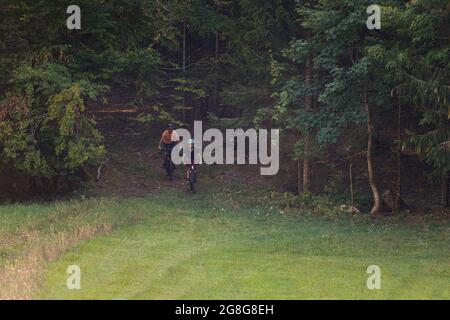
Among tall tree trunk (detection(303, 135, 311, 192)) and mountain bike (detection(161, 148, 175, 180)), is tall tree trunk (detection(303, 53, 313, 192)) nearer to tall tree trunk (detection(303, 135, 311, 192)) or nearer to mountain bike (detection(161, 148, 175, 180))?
tall tree trunk (detection(303, 135, 311, 192))

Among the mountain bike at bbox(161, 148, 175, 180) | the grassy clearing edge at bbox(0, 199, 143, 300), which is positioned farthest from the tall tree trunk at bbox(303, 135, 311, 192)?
the grassy clearing edge at bbox(0, 199, 143, 300)

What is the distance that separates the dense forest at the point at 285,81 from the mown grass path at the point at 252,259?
312 cm

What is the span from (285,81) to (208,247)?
9.50 metres

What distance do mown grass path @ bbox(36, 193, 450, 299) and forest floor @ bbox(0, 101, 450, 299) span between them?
0.03m

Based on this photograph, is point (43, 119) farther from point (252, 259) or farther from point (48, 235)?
point (252, 259)

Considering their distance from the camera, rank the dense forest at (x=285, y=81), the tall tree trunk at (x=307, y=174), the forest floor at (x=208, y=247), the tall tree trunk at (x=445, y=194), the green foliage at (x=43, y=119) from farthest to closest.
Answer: the tall tree trunk at (x=307, y=174)
the tall tree trunk at (x=445, y=194)
the green foliage at (x=43, y=119)
the dense forest at (x=285, y=81)
the forest floor at (x=208, y=247)

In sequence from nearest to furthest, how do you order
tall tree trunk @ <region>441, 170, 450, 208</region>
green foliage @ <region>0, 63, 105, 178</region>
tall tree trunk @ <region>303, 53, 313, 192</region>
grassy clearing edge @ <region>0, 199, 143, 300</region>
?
1. grassy clearing edge @ <region>0, 199, 143, 300</region>
2. green foliage @ <region>0, 63, 105, 178</region>
3. tall tree trunk @ <region>441, 170, 450, 208</region>
4. tall tree trunk @ <region>303, 53, 313, 192</region>

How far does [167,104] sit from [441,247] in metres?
18.9

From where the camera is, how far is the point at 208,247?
16406 mm

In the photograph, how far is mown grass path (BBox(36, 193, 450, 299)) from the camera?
12.2m

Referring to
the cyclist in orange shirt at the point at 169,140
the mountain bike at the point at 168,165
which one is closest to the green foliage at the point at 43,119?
the cyclist in orange shirt at the point at 169,140

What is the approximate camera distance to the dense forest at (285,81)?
1969 centimetres
